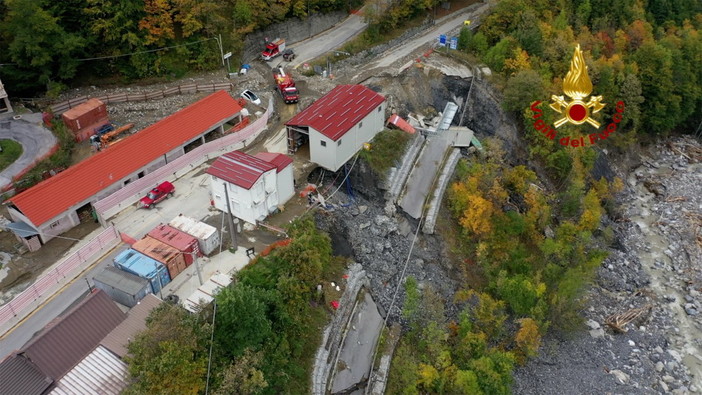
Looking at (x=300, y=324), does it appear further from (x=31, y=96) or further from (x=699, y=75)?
(x=699, y=75)

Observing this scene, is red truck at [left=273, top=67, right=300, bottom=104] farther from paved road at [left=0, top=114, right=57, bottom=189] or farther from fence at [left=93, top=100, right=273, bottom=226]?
paved road at [left=0, top=114, right=57, bottom=189]

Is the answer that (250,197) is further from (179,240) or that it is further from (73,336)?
(73,336)

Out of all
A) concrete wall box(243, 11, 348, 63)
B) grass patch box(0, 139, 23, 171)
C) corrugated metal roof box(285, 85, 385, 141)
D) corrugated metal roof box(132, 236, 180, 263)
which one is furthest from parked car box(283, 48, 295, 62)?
corrugated metal roof box(132, 236, 180, 263)

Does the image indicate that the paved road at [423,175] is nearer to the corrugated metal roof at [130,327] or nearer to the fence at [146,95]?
the fence at [146,95]

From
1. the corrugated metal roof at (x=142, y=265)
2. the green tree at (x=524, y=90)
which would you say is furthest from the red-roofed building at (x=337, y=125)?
the corrugated metal roof at (x=142, y=265)

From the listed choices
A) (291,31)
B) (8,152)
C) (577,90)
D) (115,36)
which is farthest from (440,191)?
(8,152)
